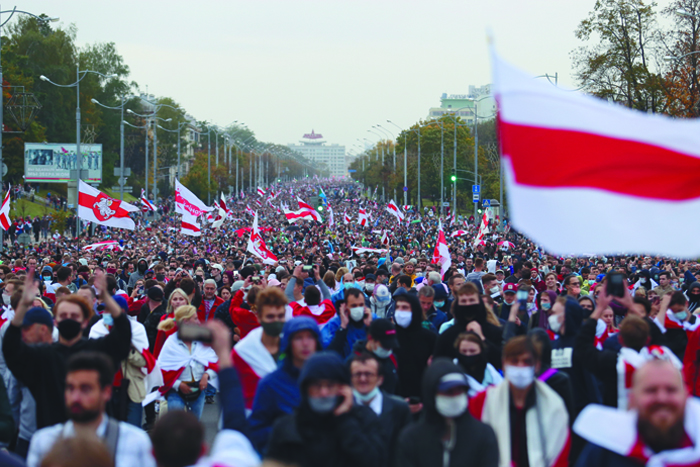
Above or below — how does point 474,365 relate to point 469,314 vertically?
below

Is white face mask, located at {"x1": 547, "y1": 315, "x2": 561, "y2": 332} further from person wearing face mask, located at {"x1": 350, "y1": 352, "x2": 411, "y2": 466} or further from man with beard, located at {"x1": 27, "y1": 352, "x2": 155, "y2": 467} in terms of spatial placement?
man with beard, located at {"x1": 27, "y1": 352, "x2": 155, "y2": 467}

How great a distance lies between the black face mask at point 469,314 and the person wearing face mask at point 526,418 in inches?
80.8

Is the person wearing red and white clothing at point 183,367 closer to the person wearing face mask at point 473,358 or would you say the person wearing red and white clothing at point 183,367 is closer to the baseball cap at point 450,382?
the person wearing face mask at point 473,358

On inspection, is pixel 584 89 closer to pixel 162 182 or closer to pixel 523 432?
pixel 523 432

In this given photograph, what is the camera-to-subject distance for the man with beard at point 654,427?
134 inches

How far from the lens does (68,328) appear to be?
577 cm

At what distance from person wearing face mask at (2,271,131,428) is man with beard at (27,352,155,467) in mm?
1231

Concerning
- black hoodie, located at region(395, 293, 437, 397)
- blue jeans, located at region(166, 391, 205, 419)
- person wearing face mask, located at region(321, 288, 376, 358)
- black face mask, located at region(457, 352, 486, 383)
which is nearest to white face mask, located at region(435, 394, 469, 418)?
black face mask, located at region(457, 352, 486, 383)

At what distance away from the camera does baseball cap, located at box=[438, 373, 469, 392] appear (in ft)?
13.5

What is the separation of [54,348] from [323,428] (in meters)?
2.43

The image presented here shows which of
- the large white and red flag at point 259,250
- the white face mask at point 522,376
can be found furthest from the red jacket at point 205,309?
the large white and red flag at point 259,250

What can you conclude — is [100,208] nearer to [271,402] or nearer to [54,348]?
[54,348]

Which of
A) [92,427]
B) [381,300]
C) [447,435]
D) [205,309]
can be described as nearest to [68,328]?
[92,427]

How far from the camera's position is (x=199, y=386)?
25.7 ft
